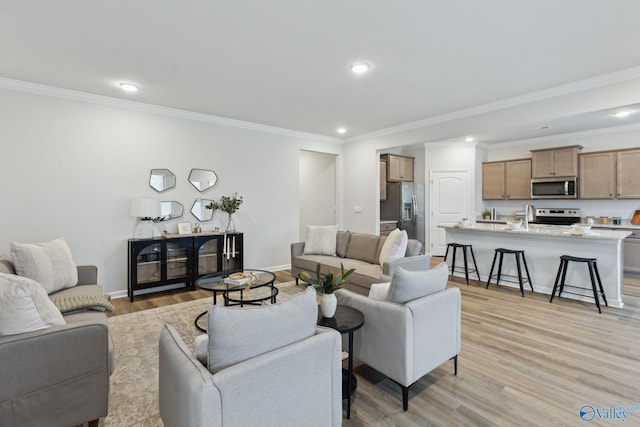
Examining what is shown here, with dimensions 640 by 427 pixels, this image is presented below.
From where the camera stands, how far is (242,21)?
241 cm

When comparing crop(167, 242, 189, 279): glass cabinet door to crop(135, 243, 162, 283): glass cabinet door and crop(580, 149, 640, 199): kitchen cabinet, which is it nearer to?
crop(135, 243, 162, 283): glass cabinet door

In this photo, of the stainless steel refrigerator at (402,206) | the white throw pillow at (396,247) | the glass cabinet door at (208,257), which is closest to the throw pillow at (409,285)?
the white throw pillow at (396,247)

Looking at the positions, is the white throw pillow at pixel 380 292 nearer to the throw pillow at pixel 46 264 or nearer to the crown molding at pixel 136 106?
the throw pillow at pixel 46 264

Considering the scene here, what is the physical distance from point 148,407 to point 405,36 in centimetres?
330

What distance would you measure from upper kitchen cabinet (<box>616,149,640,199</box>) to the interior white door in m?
2.49

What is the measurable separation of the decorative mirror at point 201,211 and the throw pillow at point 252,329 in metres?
3.88

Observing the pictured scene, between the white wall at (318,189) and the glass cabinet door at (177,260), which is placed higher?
the white wall at (318,189)

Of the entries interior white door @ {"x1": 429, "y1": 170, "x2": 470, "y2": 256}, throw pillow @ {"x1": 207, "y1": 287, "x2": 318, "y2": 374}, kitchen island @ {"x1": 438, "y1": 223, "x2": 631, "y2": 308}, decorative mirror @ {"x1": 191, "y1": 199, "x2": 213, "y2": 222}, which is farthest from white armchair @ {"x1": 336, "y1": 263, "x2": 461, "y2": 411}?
interior white door @ {"x1": 429, "y1": 170, "x2": 470, "y2": 256}

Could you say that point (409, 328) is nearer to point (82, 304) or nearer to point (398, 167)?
point (82, 304)

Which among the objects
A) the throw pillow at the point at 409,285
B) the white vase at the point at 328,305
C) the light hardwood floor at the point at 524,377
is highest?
the throw pillow at the point at 409,285

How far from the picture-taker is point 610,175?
5734 millimetres

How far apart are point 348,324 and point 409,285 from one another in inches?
18.5

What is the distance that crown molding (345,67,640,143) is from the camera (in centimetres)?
334

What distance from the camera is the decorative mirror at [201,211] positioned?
4945mm
